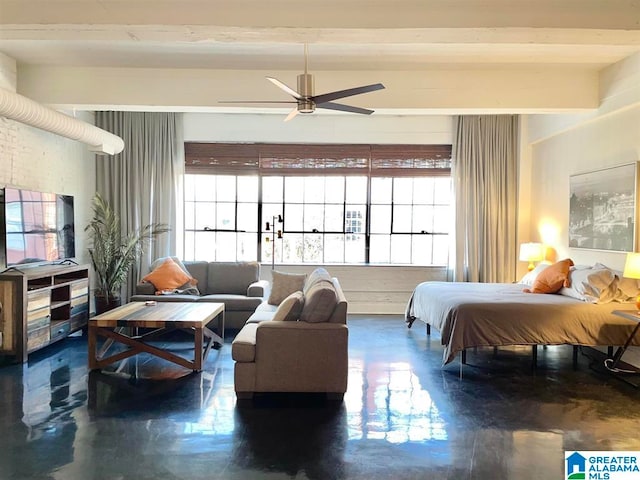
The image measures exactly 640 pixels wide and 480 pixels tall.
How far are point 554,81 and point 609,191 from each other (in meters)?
1.38

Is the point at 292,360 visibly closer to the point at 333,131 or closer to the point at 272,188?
the point at 272,188

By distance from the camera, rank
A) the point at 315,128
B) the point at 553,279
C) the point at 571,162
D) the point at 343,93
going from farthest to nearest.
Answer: the point at 315,128, the point at 571,162, the point at 553,279, the point at 343,93

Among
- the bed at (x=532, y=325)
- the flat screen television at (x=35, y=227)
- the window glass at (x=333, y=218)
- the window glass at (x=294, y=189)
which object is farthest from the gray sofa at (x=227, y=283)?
the bed at (x=532, y=325)

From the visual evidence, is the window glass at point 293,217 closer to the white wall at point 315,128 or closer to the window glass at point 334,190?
the window glass at point 334,190

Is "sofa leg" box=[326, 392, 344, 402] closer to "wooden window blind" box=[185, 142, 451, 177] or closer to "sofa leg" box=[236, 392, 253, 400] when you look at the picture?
"sofa leg" box=[236, 392, 253, 400]

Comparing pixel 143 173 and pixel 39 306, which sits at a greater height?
Result: pixel 143 173

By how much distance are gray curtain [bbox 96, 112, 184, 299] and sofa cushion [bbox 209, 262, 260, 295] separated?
1184 mm

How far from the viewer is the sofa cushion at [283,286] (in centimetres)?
598

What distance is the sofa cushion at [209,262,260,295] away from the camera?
6879mm

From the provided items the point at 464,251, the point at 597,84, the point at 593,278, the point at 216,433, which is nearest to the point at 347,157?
the point at 464,251

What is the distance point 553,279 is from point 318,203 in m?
3.82

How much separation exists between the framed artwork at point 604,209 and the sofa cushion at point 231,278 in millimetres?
4221

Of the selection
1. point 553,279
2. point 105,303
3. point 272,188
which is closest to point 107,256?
point 105,303

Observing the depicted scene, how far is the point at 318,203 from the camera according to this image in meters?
8.09
